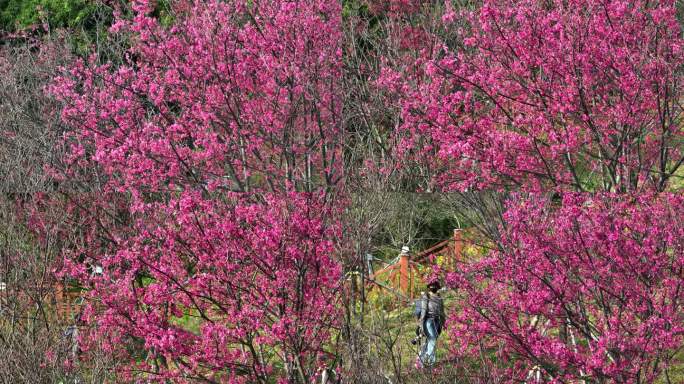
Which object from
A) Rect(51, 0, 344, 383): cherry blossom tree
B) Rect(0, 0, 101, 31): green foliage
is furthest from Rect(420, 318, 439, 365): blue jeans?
Rect(0, 0, 101, 31): green foliage

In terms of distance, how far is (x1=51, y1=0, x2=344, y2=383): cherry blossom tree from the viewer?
8570mm

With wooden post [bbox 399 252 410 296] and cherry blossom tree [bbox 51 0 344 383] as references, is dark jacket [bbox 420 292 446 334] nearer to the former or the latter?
cherry blossom tree [bbox 51 0 344 383]

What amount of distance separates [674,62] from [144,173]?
6473 millimetres

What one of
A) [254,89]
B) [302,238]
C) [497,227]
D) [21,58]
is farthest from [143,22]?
[21,58]

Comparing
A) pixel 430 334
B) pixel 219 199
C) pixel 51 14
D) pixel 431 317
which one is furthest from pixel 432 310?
pixel 51 14

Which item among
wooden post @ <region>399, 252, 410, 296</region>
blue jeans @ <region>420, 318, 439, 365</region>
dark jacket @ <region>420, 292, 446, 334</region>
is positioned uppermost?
dark jacket @ <region>420, 292, 446, 334</region>

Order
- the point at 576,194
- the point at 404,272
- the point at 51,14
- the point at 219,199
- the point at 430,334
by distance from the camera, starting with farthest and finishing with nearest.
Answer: the point at 51,14, the point at 404,272, the point at 430,334, the point at 219,199, the point at 576,194

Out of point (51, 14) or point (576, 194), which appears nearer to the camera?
point (576, 194)

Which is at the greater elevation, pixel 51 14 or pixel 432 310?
pixel 51 14

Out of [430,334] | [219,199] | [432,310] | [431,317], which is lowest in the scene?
[430,334]

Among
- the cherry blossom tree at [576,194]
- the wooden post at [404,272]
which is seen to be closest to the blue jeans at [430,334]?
the cherry blossom tree at [576,194]

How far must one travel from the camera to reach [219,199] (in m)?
9.11

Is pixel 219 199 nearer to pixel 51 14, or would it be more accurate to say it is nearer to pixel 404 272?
pixel 404 272

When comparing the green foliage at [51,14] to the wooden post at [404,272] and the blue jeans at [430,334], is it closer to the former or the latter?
the wooden post at [404,272]
